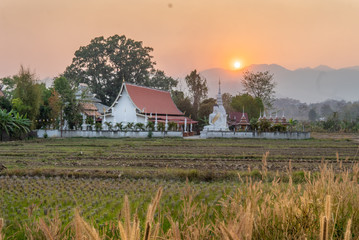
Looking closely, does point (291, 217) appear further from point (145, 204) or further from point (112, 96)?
point (112, 96)

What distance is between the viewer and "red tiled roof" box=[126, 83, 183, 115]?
118 ft

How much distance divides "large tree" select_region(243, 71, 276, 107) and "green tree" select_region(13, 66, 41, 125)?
33.7m

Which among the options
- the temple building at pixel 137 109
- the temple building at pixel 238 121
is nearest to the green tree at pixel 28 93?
the temple building at pixel 137 109

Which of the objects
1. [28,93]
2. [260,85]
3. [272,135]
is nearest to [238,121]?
[260,85]

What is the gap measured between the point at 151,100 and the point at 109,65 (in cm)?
1395

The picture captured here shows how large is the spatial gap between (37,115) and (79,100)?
427 centimetres

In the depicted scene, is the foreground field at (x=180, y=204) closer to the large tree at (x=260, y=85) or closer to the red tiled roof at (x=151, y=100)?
the red tiled roof at (x=151, y=100)

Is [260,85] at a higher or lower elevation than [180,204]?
higher

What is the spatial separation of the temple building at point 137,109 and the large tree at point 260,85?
1939cm

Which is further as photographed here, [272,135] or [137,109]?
[137,109]

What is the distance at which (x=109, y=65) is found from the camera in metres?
49.2

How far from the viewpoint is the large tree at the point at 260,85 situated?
175 feet

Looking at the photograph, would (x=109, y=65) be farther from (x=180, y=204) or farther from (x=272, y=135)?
(x=180, y=204)

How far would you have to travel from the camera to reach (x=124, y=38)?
5050cm
